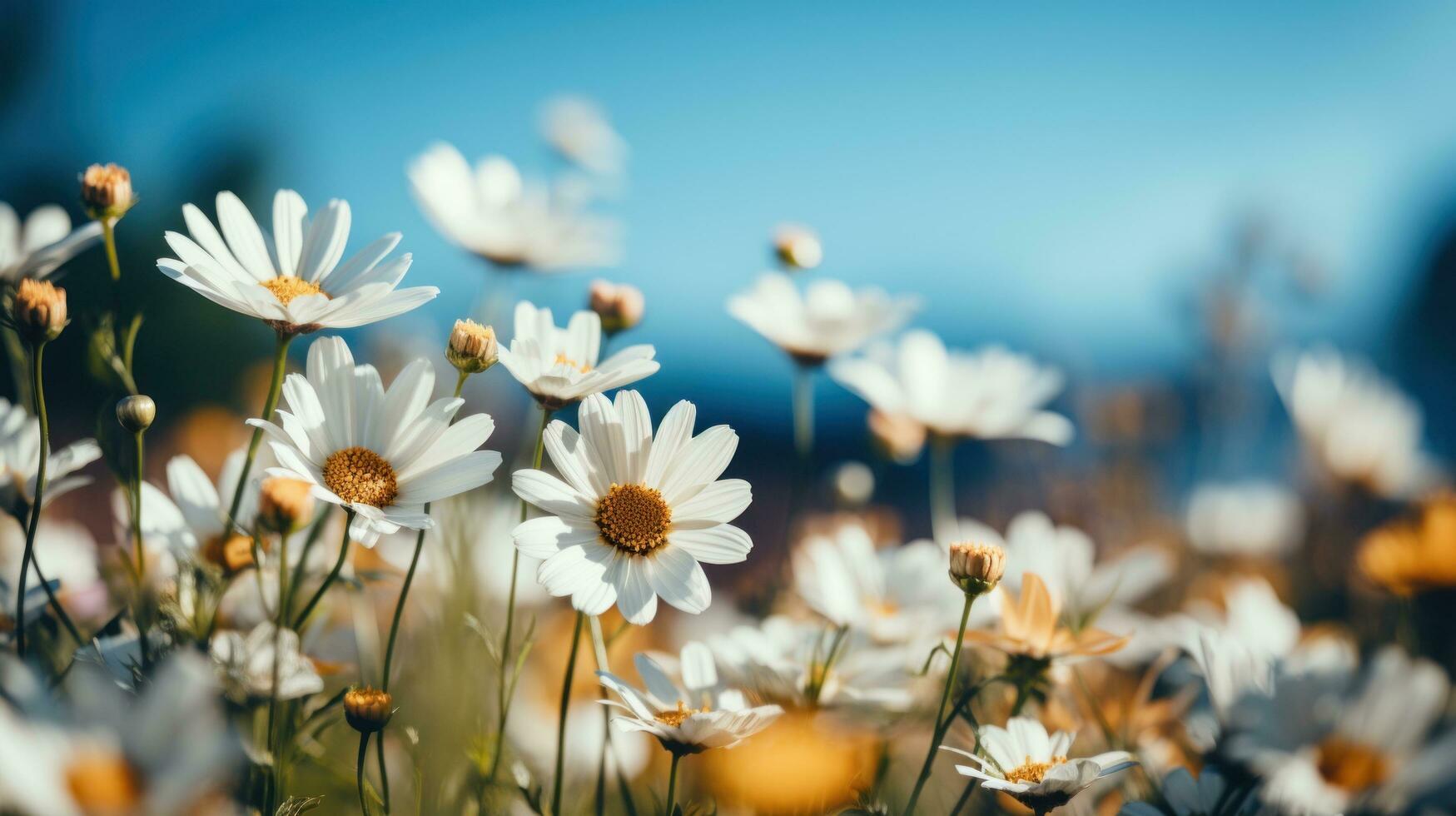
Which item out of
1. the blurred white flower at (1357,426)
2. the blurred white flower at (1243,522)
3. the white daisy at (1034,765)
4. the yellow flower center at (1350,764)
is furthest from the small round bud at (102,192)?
the blurred white flower at (1243,522)

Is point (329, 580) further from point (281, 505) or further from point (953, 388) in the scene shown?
point (953, 388)

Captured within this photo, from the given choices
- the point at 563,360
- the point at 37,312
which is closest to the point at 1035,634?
the point at 563,360

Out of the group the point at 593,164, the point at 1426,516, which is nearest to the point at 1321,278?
the point at 1426,516

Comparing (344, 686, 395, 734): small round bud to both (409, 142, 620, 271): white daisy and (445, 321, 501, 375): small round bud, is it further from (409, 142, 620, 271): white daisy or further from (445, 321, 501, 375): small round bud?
(409, 142, 620, 271): white daisy

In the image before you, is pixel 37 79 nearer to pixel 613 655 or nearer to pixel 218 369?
pixel 218 369

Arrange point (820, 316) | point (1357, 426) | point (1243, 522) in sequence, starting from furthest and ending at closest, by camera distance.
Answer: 1. point (1243, 522)
2. point (1357, 426)
3. point (820, 316)
